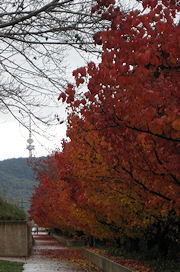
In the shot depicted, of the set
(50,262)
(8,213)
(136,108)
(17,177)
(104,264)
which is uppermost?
(17,177)

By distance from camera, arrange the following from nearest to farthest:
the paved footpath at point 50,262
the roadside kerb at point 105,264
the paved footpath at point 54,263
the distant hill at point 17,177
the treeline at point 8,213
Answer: the roadside kerb at point 105,264
the paved footpath at point 50,262
the paved footpath at point 54,263
the treeline at point 8,213
the distant hill at point 17,177

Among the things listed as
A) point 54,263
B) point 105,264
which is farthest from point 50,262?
point 105,264

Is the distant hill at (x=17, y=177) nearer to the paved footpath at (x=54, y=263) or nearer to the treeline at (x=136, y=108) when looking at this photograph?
the paved footpath at (x=54, y=263)

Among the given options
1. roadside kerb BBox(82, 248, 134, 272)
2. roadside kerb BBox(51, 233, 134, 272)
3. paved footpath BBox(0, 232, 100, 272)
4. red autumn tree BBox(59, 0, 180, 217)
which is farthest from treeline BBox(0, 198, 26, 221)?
red autumn tree BBox(59, 0, 180, 217)

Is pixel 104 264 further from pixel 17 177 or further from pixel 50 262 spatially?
pixel 17 177

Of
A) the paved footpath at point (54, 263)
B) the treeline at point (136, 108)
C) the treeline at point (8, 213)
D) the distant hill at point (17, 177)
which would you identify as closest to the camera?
the treeline at point (136, 108)

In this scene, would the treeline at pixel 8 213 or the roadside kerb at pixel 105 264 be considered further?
the treeline at pixel 8 213

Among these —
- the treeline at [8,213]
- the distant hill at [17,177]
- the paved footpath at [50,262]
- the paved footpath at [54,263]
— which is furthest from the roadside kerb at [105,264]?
the distant hill at [17,177]

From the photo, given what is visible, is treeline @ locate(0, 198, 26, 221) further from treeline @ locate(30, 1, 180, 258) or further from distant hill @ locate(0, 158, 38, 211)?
distant hill @ locate(0, 158, 38, 211)

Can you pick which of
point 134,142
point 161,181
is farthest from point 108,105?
point 161,181

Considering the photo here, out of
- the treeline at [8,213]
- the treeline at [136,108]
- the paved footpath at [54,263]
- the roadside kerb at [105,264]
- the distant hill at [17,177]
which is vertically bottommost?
the paved footpath at [54,263]

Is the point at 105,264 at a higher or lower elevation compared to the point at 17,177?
lower

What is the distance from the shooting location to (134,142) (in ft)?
28.1

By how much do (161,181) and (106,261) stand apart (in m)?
8.36
